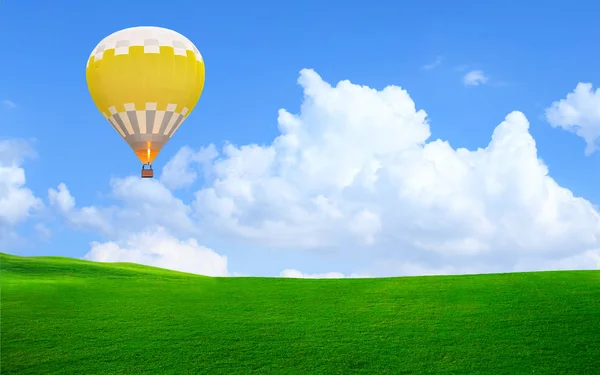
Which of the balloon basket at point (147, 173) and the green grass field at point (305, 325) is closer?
the green grass field at point (305, 325)

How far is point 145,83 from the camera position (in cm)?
2948

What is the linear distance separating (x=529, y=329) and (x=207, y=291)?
1257cm

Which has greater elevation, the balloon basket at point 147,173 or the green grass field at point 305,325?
the balloon basket at point 147,173

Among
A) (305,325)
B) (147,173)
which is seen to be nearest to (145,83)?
(147,173)

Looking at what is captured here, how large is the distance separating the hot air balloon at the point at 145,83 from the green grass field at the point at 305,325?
643cm

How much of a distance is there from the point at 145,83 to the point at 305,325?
1249cm

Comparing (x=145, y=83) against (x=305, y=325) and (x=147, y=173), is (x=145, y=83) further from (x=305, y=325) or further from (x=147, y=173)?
(x=305, y=325)

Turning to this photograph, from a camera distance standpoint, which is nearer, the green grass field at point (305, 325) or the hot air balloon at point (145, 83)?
the green grass field at point (305, 325)

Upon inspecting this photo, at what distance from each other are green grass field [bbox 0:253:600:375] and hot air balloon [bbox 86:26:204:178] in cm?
643

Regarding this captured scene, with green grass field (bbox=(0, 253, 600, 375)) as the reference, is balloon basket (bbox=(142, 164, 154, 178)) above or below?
above

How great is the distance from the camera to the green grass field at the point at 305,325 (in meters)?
20.3

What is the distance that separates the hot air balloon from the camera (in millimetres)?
29562

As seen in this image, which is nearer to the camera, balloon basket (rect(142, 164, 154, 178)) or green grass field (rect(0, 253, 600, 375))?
green grass field (rect(0, 253, 600, 375))

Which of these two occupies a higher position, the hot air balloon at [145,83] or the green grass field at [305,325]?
the hot air balloon at [145,83]
